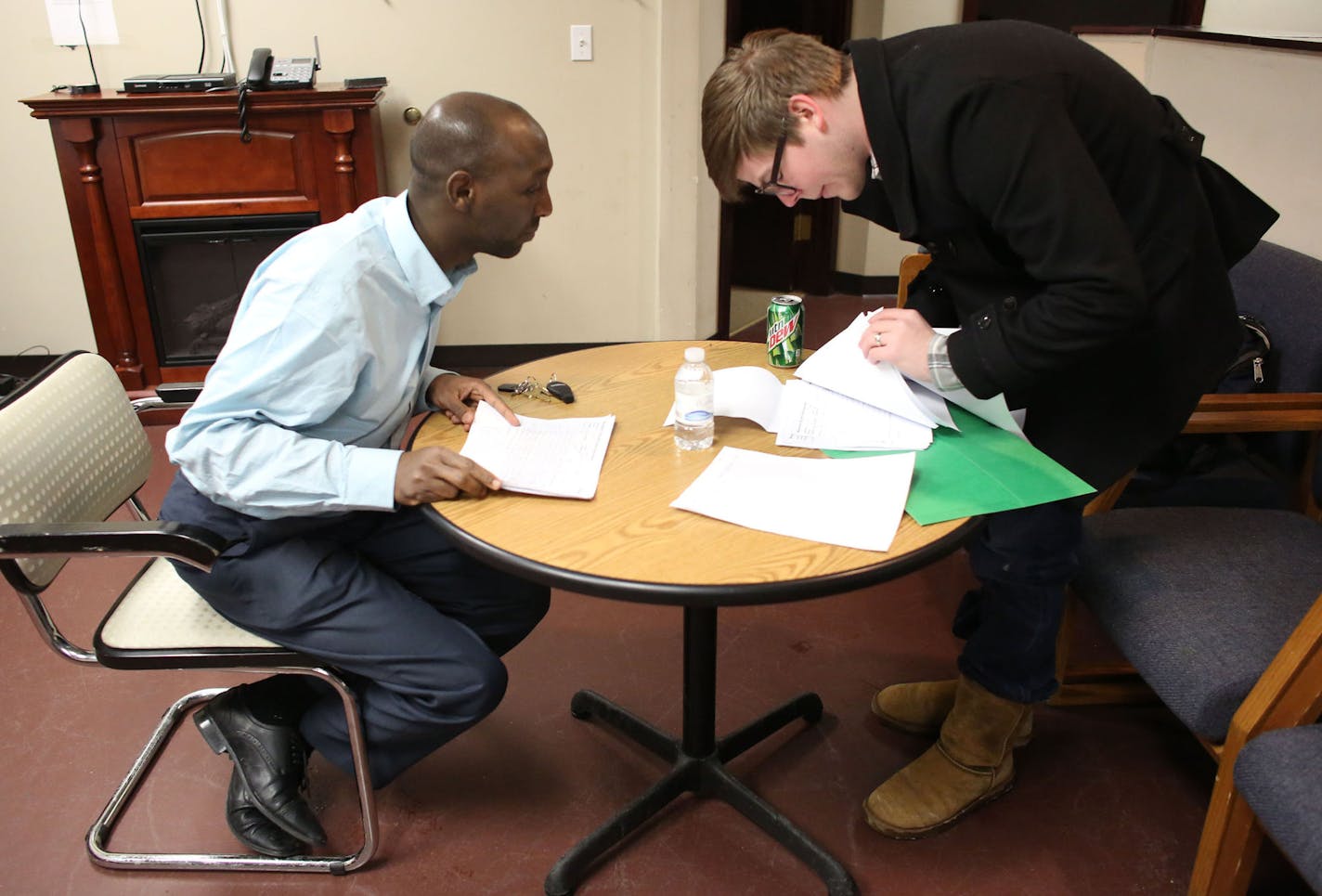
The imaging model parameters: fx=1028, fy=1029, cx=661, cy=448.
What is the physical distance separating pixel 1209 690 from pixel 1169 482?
2.29 feet

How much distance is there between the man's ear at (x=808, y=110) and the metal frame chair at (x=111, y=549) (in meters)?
1.00

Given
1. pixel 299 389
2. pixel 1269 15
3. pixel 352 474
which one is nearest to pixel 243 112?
pixel 299 389

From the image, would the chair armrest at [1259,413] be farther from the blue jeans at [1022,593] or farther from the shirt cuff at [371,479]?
the shirt cuff at [371,479]

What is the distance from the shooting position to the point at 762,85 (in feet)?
4.51

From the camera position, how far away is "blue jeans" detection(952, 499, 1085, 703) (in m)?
1.64

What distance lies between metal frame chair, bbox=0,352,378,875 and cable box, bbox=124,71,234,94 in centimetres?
194

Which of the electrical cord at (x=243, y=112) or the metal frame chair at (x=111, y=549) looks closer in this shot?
the metal frame chair at (x=111, y=549)

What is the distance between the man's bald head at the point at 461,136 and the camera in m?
1.56

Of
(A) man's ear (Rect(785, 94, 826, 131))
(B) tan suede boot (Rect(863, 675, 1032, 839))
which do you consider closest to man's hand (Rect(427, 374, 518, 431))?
(A) man's ear (Rect(785, 94, 826, 131))

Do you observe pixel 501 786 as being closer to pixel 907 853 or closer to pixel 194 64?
pixel 907 853

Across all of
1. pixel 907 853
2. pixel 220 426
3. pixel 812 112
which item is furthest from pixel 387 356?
pixel 907 853

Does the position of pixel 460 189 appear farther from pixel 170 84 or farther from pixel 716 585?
pixel 170 84

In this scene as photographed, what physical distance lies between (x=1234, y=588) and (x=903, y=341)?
0.68 m

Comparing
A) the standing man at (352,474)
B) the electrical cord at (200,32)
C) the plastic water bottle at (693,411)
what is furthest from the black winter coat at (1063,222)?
the electrical cord at (200,32)
